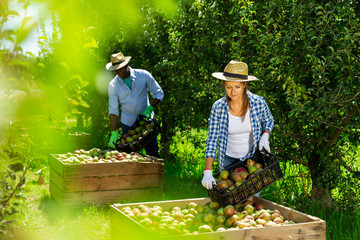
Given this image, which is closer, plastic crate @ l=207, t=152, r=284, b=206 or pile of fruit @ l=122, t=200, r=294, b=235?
pile of fruit @ l=122, t=200, r=294, b=235

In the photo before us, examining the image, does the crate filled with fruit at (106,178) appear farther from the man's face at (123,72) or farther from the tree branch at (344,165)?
the tree branch at (344,165)

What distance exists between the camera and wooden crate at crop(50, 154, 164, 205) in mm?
5883

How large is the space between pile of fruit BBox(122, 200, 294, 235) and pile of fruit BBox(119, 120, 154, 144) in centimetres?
271

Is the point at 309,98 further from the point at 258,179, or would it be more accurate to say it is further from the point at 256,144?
the point at 258,179

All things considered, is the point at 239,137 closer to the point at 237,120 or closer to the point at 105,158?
the point at 237,120

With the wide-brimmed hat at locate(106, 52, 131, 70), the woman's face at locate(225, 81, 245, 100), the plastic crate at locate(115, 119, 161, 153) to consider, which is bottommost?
the plastic crate at locate(115, 119, 161, 153)

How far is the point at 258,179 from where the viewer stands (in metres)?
3.77

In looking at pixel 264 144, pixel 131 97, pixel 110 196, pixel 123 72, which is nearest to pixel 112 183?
pixel 110 196

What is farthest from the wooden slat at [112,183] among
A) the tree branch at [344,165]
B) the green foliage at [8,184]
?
the green foliage at [8,184]

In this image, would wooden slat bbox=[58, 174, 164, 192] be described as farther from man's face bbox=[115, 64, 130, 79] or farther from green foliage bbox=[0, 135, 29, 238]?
green foliage bbox=[0, 135, 29, 238]

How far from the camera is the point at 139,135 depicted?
21.9ft

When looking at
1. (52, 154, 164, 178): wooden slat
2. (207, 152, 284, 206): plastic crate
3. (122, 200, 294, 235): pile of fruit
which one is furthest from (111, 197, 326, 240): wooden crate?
(52, 154, 164, 178): wooden slat

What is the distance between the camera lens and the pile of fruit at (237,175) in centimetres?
386

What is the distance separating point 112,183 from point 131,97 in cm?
156
